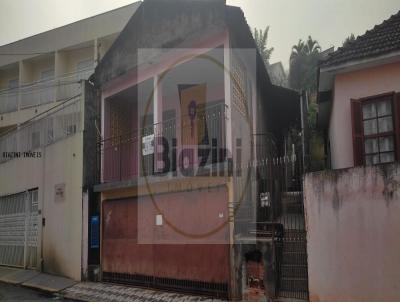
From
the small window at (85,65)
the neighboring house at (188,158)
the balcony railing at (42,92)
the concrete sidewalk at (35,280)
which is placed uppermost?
the small window at (85,65)

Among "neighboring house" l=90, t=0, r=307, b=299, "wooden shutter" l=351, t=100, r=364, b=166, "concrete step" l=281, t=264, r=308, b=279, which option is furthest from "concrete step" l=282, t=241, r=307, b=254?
"wooden shutter" l=351, t=100, r=364, b=166

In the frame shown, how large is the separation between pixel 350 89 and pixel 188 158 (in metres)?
4.38

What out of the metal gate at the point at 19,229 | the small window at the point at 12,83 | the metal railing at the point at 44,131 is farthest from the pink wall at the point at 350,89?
the small window at the point at 12,83

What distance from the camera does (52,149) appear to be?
14281 millimetres

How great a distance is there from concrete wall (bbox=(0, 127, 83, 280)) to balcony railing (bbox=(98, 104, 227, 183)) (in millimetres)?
857

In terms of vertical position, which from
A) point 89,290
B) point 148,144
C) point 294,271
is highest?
point 148,144

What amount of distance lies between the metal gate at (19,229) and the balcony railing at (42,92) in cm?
560

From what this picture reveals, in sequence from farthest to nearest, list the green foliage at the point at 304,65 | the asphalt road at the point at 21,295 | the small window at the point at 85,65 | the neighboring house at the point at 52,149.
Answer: the green foliage at the point at 304,65 → the small window at the point at 85,65 → the neighboring house at the point at 52,149 → the asphalt road at the point at 21,295

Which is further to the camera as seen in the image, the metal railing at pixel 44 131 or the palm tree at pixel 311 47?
the palm tree at pixel 311 47

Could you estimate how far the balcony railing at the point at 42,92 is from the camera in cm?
2023

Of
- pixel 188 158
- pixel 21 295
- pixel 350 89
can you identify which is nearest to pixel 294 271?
pixel 350 89

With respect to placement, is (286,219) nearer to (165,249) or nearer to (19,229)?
(165,249)

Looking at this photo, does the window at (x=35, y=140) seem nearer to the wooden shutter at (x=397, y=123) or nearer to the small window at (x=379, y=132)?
the small window at (x=379, y=132)

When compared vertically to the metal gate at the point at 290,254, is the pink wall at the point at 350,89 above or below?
above
